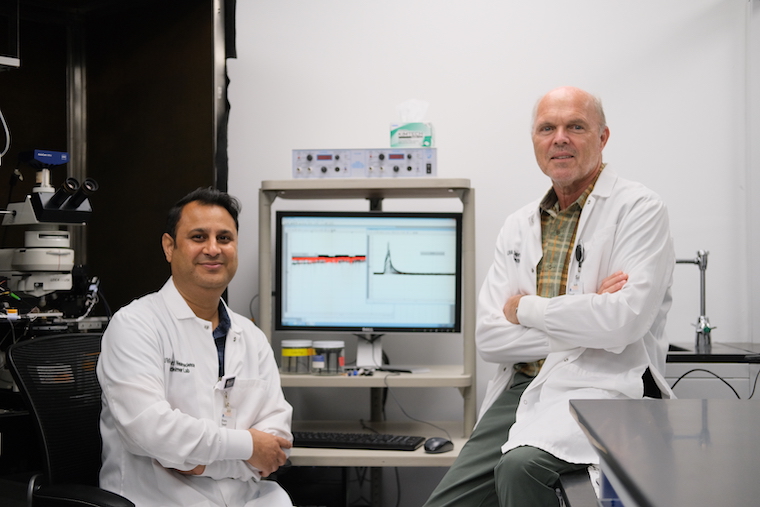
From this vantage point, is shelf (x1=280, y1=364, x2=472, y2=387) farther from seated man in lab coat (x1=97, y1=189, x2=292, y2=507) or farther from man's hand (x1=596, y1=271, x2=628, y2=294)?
man's hand (x1=596, y1=271, x2=628, y2=294)

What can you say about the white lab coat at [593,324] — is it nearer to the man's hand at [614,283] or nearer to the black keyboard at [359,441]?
the man's hand at [614,283]

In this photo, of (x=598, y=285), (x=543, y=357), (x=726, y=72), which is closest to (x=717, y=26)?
(x=726, y=72)

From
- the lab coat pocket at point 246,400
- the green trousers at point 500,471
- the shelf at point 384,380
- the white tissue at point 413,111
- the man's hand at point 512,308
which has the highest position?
the white tissue at point 413,111

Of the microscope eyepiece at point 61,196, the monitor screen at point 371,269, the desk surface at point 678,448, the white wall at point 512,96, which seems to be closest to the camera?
the desk surface at point 678,448

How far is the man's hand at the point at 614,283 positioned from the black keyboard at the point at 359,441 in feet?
2.79

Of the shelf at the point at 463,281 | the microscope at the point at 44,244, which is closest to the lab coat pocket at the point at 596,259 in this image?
the shelf at the point at 463,281

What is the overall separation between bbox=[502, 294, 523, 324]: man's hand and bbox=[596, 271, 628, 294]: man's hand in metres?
0.25

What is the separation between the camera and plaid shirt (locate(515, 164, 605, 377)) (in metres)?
2.00

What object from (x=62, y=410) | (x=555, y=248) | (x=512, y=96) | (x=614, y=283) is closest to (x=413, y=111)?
(x=512, y=96)

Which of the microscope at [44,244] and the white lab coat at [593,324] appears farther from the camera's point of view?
the microscope at [44,244]

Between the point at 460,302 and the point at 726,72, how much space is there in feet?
4.80

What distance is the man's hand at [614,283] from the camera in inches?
71.2

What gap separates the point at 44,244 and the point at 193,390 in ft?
2.94

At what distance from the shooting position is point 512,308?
6.51ft
